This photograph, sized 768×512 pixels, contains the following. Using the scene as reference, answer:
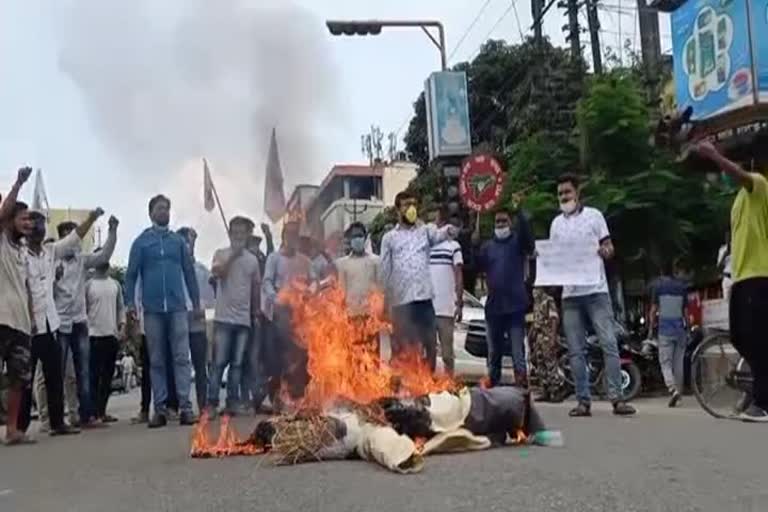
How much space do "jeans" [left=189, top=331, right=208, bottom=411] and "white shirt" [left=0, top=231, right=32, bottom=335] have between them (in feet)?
8.88

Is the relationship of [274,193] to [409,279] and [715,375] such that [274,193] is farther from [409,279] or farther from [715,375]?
[715,375]

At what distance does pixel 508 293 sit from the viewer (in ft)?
33.9

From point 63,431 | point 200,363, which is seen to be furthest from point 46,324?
point 200,363

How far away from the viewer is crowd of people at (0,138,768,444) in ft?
30.8

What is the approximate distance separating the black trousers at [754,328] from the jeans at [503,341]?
13.4ft

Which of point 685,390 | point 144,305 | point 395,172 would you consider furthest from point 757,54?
point 395,172

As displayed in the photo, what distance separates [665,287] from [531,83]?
20454 millimetres

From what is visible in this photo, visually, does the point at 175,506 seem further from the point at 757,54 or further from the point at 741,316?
the point at 757,54

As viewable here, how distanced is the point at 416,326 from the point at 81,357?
3269 millimetres

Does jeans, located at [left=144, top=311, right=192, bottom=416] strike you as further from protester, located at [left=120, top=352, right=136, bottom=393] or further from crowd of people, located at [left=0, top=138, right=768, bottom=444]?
protester, located at [left=120, top=352, right=136, bottom=393]

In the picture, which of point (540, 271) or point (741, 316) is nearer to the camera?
point (741, 316)

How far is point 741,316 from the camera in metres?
6.29

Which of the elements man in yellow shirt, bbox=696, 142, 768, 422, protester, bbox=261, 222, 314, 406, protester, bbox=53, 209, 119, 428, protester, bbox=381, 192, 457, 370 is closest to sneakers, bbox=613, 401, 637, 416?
protester, bbox=381, 192, 457, 370

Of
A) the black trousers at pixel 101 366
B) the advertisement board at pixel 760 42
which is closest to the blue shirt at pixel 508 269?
the black trousers at pixel 101 366
